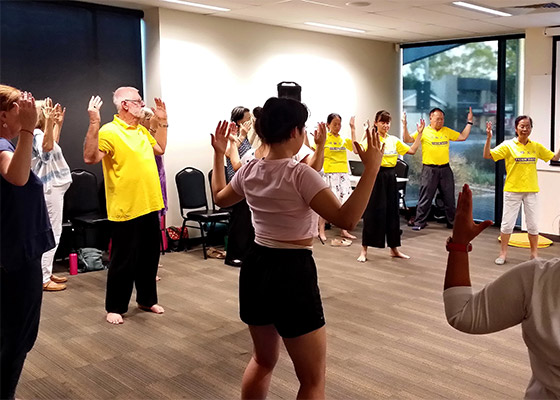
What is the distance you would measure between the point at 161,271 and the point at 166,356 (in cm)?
232

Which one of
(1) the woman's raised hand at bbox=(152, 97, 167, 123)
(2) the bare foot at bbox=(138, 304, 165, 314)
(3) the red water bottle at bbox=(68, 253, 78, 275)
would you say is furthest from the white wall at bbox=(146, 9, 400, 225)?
(1) the woman's raised hand at bbox=(152, 97, 167, 123)

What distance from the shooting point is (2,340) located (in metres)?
2.49

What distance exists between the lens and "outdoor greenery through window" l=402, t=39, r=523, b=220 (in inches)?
338

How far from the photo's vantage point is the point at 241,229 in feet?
18.4

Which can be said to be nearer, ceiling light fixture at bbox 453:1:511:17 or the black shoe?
the black shoe

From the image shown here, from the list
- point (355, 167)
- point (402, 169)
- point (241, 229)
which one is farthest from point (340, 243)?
point (241, 229)

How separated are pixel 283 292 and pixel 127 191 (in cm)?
228

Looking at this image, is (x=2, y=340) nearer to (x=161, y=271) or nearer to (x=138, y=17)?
(x=161, y=271)

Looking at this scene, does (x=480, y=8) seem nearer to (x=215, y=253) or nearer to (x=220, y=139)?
(x=215, y=253)

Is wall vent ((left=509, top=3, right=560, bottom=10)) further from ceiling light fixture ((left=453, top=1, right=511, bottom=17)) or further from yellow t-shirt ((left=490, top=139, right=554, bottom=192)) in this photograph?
yellow t-shirt ((left=490, top=139, right=554, bottom=192))

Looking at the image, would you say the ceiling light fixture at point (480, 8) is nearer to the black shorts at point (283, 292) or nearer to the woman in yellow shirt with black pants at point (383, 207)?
the woman in yellow shirt with black pants at point (383, 207)

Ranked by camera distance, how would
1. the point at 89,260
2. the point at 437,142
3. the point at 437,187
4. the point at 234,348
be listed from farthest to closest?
the point at 437,187
the point at 437,142
the point at 89,260
the point at 234,348

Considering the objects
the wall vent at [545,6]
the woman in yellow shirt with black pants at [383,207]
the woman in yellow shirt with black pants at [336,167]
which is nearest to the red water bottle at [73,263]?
the woman in yellow shirt with black pants at [383,207]

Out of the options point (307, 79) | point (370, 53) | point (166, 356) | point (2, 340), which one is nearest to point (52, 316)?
point (166, 356)
